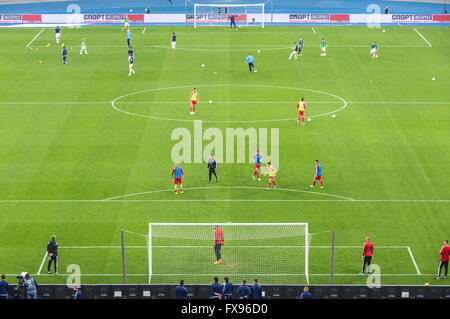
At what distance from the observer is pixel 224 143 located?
42281mm

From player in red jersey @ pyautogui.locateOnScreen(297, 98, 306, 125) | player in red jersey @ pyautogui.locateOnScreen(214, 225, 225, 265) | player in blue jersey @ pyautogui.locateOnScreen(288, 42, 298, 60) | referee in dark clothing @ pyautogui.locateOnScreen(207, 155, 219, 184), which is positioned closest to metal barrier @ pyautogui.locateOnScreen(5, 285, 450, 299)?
player in red jersey @ pyautogui.locateOnScreen(214, 225, 225, 265)

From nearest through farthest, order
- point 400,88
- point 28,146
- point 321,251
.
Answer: point 321,251 < point 28,146 < point 400,88

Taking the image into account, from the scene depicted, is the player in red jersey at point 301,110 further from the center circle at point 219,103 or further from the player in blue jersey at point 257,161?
the player in blue jersey at point 257,161

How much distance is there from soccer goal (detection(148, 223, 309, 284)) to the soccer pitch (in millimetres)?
164

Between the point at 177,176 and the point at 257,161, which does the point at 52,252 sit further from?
the point at 257,161

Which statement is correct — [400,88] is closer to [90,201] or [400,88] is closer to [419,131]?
[419,131]

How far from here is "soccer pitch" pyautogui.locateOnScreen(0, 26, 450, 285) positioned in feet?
98.2

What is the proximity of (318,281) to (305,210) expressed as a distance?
641 cm

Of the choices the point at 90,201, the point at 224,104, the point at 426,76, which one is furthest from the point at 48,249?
the point at 426,76

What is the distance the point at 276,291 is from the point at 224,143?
1931cm

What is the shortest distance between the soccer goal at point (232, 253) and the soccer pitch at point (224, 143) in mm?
164

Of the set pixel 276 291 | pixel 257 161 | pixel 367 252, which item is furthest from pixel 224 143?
pixel 276 291

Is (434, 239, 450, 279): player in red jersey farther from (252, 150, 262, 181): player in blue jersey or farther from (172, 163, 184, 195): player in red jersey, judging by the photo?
(172, 163, 184, 195): player in red jersey
